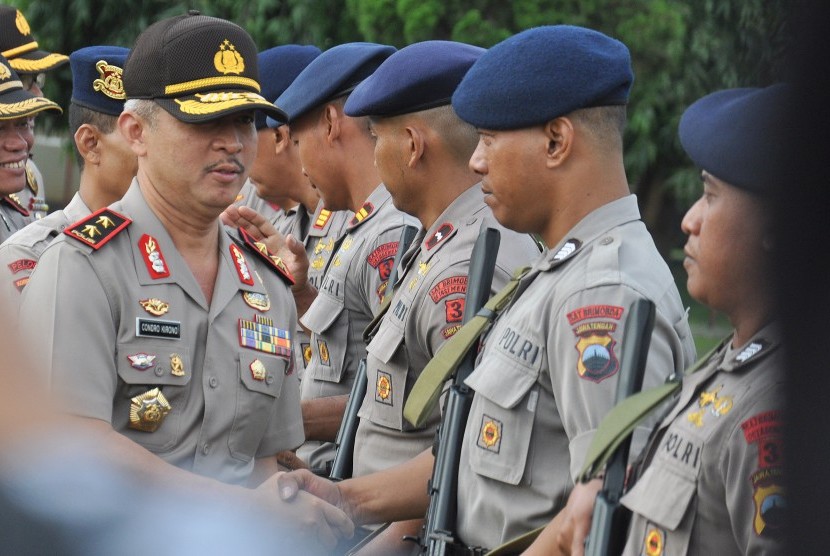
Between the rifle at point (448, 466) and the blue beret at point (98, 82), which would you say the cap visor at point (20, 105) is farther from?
the rifle at point (448, 466)

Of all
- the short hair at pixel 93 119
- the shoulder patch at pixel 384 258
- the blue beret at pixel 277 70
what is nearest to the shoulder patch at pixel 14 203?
the blue beret at pixel 277 70

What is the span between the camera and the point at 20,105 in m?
5.95

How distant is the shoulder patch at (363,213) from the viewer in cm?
491

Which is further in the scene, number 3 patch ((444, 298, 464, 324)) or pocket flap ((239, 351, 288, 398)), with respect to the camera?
number 3 patch ((444, 298, 464, 324))

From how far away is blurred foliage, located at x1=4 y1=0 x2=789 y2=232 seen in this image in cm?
1249

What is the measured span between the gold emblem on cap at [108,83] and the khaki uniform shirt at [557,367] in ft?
7.77

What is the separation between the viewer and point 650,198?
17719mm

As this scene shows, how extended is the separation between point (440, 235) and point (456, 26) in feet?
28.6

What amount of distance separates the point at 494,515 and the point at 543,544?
33cm

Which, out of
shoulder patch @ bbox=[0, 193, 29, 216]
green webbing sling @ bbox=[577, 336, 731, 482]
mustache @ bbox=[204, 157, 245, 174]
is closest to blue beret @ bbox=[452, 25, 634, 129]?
mustache @ bbox=[204, 157, 245, 174]

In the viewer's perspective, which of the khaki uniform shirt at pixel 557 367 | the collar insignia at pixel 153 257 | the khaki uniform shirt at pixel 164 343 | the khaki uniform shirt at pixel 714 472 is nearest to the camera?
the khaki uniform shirt at pixel 714 472

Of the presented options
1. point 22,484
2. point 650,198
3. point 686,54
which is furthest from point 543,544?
point 650,198

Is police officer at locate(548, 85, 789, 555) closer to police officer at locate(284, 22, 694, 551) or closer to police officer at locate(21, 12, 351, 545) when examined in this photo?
police officer at locate(284, 22, 694, 551)

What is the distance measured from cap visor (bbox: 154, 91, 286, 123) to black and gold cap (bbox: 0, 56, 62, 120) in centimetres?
260
